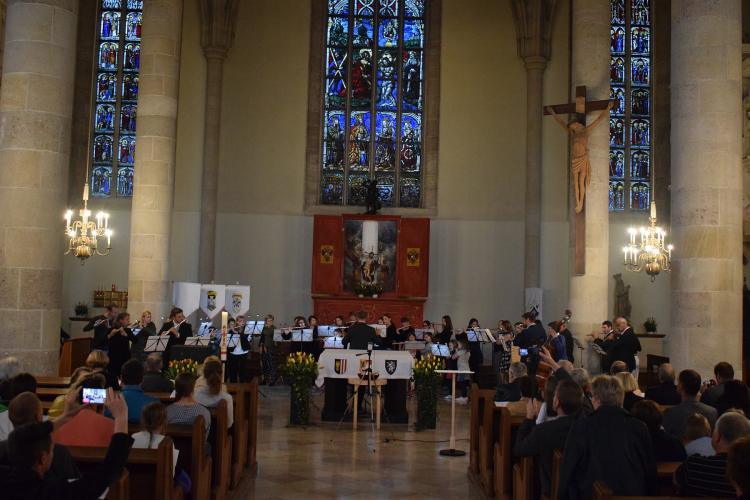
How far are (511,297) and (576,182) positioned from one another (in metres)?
7.15

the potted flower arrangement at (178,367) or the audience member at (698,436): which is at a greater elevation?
the audience member at (698,436)

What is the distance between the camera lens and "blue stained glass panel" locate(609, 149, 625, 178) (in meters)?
20.0

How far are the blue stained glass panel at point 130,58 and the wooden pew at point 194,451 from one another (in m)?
16.4

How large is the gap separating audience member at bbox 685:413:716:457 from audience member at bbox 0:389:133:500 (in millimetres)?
3236

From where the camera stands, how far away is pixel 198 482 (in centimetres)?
527

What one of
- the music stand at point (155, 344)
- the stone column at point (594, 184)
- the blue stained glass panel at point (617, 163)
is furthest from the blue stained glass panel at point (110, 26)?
the blue stained glass panel at point (617, 163)

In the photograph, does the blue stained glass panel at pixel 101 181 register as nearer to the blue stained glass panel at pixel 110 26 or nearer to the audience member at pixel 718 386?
the blue stained glass panel at pixel 110 26

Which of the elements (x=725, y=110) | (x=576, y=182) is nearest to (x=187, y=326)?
(x=576, y=182)


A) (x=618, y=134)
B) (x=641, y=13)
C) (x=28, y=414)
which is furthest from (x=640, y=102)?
(x=28, y=414)

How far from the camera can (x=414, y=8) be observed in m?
20.6

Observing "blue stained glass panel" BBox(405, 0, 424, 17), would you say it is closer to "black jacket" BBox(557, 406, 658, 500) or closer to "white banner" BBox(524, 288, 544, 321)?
"white banner" BBox(524, 288, 544, 321)

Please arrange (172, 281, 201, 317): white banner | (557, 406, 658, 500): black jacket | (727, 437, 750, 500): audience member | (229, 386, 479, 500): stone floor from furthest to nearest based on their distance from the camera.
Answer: (172, 281, 201, 317): white banner < (229, 386, 479, 500): stone floor < (557, 406, 658, 500): black jacket < (727, 437, 750, 500): audience member

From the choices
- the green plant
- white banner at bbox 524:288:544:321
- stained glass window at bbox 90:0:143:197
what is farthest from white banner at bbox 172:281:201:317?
white banner at bbox 524:288:544:321

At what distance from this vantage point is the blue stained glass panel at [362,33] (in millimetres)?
20547
